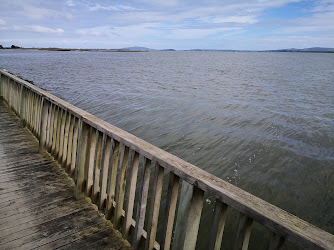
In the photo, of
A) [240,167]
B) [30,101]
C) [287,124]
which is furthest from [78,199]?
[287,124]

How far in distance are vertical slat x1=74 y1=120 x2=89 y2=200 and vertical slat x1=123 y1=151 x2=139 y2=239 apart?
3.35 feet

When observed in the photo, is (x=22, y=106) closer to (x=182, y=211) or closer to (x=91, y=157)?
(x=91, y=157)

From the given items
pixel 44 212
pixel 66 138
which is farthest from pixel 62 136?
pixel 44 212

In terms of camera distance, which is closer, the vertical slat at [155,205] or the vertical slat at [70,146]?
the vertical slat at [155,205]

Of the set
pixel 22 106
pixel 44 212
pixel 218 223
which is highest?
pixel 218 223

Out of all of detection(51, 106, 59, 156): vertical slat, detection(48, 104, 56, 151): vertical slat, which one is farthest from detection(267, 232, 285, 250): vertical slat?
detection(48, 104, 56, 151): vertical slat

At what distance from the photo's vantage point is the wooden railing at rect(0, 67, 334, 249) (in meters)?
1.37

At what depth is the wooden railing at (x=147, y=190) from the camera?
1.37 meters

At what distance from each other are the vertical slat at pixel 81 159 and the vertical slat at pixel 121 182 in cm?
83

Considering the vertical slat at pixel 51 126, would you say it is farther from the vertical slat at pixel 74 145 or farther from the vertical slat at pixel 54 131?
the vertical slat at pixel 74 145

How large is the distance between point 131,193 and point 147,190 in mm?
280

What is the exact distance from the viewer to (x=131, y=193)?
2518 millimetres

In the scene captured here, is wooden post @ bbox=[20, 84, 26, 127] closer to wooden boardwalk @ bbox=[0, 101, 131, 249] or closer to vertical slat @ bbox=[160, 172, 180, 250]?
wooden boardwalk @ bbox=[0, 101, 131, 249]

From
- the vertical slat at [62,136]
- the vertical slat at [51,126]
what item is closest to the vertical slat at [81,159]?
the vertical slat at [62,136]
